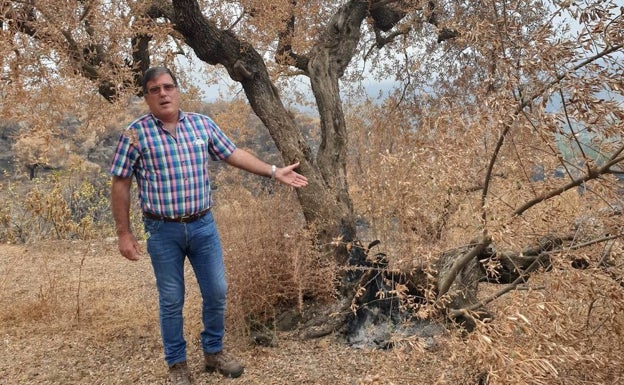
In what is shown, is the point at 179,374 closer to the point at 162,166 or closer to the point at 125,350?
the point at 125,350

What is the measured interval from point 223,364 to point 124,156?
61.4 inches

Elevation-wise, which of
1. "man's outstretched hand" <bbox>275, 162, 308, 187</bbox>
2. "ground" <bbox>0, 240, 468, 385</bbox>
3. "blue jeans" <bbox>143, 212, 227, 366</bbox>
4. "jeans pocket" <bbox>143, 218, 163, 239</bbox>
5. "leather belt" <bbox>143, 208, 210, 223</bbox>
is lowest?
"ground" <bbox>0, 240, 468, 385</bbox>

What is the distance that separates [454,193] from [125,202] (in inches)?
77.8

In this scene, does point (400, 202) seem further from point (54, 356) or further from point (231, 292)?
point (54, 356)

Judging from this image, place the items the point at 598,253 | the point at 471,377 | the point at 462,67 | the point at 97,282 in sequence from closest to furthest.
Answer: the point at 598,253 → the point at 471,377 → the point at 97,282 → the point at 462,67

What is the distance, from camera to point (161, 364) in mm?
3744

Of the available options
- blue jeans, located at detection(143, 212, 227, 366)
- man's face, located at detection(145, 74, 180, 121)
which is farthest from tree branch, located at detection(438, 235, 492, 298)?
man's face, located at detection(145, 74, 180, 121)

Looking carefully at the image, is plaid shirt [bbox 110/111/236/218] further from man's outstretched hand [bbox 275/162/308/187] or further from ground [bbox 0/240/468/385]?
ground [bbox 0/240/468/385]

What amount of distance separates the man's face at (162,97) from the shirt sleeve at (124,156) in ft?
0.75

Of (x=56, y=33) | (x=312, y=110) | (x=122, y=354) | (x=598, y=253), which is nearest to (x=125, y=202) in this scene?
(x=56, y=33)

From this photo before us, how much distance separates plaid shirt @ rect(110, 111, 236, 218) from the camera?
9.70 feet

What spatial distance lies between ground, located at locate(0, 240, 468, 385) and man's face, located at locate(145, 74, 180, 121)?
Answer: 1.80m

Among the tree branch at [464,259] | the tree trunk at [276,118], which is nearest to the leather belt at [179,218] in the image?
the tree branch at [464,259]

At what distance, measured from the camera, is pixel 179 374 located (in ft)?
10.7
